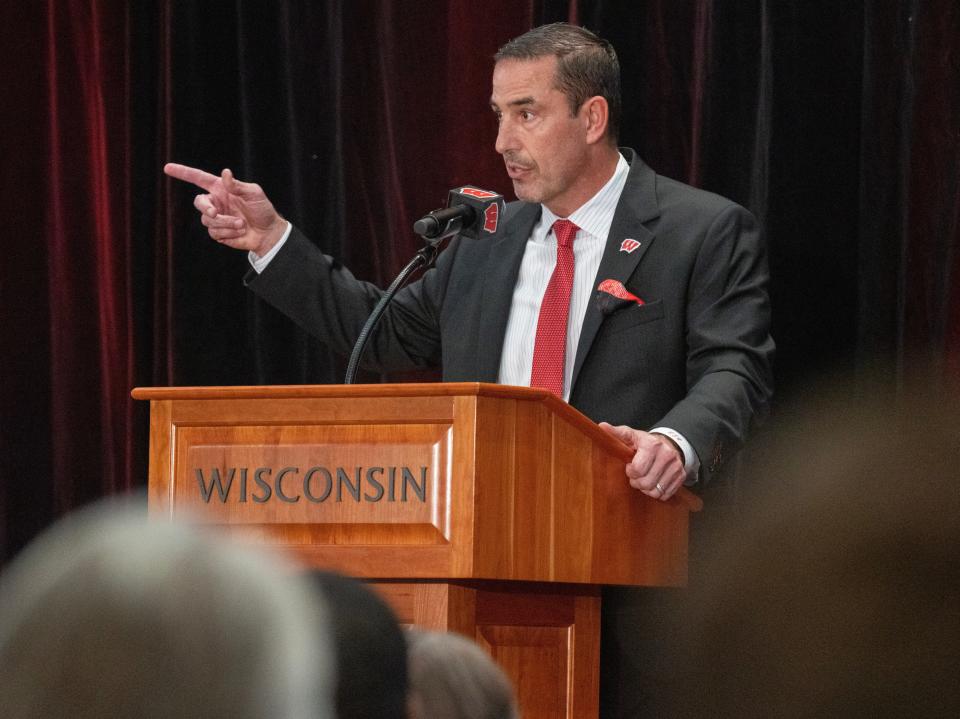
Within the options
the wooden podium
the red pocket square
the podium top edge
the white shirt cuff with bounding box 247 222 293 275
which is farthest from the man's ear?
the podium top edge

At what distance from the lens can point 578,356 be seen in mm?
2705

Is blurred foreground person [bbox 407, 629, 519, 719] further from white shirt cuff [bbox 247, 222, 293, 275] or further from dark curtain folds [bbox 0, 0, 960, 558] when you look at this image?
dark curtain folds [bbox 0, 0, 960, 558]

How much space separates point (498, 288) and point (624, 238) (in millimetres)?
257

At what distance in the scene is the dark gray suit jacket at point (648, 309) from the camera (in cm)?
269

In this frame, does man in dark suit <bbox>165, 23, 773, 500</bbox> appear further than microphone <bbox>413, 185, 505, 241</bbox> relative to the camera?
Yes

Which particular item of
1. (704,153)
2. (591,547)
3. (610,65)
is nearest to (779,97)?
(704,153)

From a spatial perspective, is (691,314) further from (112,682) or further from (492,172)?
(112,682)

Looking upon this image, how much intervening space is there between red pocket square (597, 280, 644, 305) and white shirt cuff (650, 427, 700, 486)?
351 mm

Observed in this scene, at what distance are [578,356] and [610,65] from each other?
2.31ft

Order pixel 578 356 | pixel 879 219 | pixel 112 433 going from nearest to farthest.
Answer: pixel 578 356, pixel 879 219, pixel 112 433

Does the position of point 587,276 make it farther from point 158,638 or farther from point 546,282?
point 158,638

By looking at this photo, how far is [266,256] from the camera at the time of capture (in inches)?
114

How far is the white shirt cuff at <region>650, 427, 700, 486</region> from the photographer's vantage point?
94.8 inches

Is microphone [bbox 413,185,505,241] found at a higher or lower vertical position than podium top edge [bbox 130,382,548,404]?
higher
